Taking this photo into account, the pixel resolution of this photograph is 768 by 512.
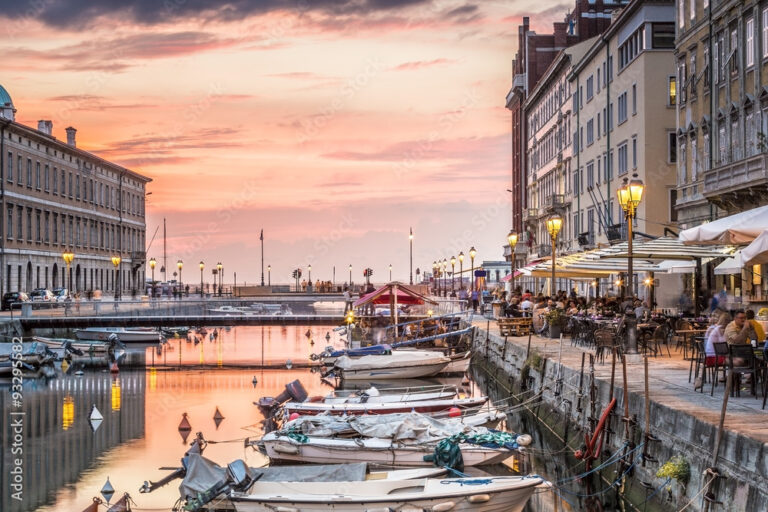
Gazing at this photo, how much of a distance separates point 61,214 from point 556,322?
6791 cm

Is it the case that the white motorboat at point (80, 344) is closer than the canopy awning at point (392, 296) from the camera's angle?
No

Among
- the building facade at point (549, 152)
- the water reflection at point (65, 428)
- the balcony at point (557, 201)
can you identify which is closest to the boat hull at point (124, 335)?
the water reflection at point (65, 428)

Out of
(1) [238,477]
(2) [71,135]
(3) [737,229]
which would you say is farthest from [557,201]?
(1) [238,477]

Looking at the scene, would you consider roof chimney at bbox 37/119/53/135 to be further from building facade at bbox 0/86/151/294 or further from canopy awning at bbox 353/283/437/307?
canopy awning at bbox 353/283/437/307

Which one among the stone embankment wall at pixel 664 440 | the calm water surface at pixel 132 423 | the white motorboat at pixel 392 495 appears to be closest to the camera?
the stone embankment wall at pixel 664 440

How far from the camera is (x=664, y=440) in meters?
16.9

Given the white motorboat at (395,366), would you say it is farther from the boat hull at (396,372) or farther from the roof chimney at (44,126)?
the roof chimney at (44,126)

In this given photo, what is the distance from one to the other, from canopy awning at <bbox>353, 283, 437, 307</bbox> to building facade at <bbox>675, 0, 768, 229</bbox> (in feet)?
44.5

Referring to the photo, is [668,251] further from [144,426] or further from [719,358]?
[144,426]

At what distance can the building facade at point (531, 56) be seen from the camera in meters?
96.8

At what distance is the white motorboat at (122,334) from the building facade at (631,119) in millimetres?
30332

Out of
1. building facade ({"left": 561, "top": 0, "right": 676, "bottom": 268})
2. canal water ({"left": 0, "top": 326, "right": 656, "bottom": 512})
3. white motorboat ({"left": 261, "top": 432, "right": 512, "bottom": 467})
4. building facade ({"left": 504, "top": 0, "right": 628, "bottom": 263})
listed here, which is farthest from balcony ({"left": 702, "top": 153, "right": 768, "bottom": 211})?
building facade ({"left": 504, "top": 0, "right": 628, "bottom": 263})

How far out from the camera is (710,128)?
4294 cm

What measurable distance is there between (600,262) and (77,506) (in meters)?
21.0
